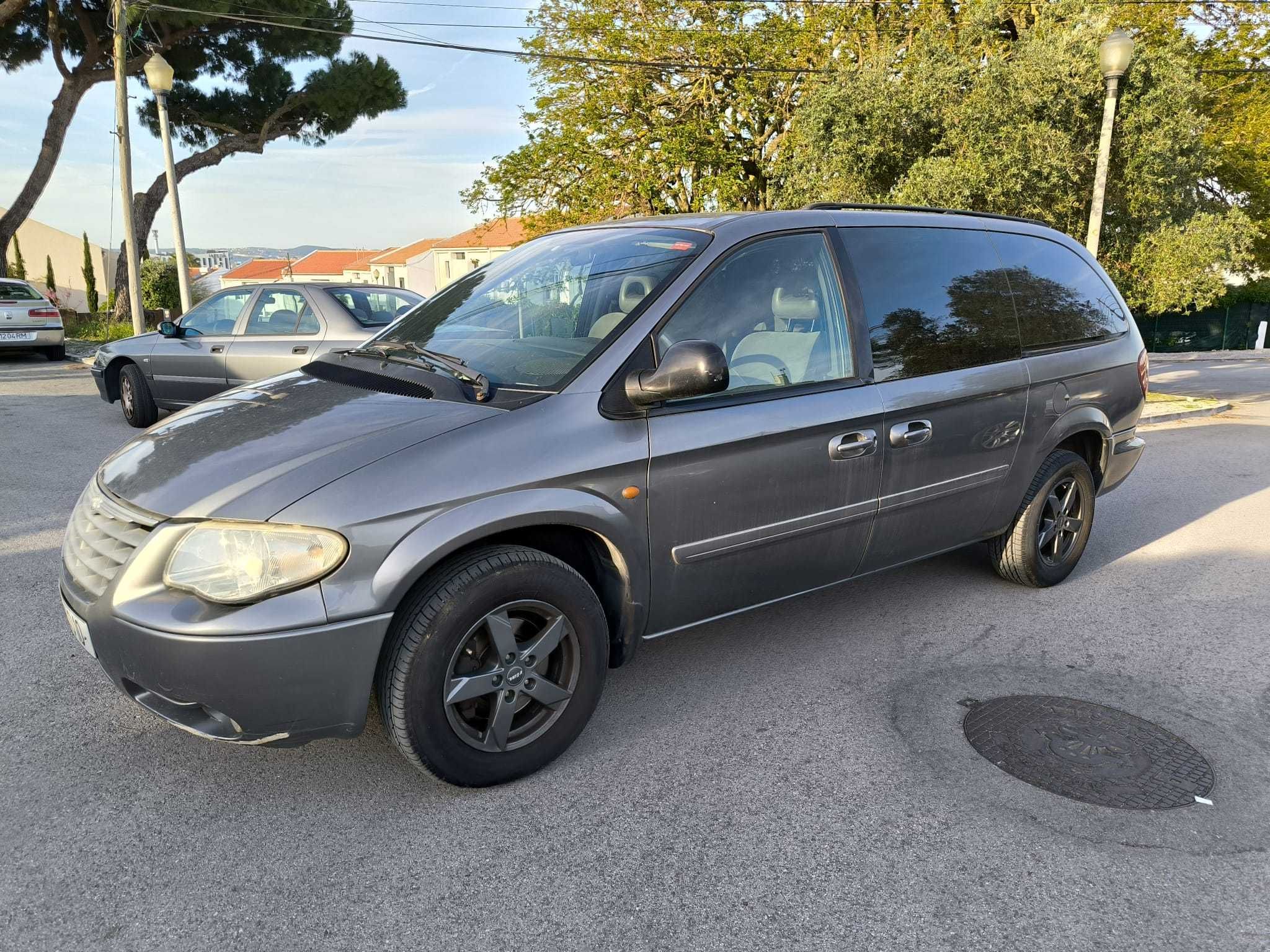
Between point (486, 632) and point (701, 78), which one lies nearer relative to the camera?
point (486, 632)

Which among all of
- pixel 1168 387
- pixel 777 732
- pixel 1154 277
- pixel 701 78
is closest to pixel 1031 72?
pixel 1154 277

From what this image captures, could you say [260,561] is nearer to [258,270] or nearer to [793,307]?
[793,307]

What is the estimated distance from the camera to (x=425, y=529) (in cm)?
253

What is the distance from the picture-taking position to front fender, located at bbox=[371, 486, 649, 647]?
2496 mm

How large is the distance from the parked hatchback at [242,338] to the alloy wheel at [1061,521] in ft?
19.1

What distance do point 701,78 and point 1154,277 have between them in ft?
36.3

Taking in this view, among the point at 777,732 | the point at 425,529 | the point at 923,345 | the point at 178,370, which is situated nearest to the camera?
the point at 425,529

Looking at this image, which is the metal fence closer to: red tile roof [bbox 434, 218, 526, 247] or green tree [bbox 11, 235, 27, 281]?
green tree [bbox 11, 235, 27, 281]

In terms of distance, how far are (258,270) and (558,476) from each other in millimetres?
118765

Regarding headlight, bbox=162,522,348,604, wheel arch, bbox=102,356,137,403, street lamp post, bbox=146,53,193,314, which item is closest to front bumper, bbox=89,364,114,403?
wheel arch, bbox=102,356,137,403

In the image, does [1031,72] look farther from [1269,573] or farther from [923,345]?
[923,345]

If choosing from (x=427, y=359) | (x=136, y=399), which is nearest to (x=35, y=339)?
(x=136, y=399)

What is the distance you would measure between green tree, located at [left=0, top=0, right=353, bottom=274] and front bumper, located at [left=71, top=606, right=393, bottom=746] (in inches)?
913

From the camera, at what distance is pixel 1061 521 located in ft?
15.5
